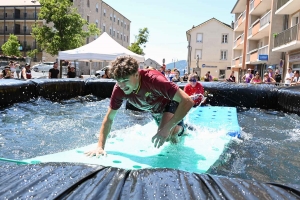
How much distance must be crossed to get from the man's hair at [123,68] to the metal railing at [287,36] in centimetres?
1738

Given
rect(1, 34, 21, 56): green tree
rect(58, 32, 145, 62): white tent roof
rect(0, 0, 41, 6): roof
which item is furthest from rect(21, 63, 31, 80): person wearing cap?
rect(0, 0, 41, 6): roof

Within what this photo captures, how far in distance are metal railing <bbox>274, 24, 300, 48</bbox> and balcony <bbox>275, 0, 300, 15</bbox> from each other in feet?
4.88

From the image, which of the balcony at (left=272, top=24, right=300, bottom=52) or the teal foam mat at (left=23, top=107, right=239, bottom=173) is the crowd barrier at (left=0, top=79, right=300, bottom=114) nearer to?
the teal foam mat at (left=23, top=107, right=239, bottom=173)

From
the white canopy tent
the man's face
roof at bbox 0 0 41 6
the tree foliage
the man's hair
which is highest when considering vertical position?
roof at bbox 0 0 41 6

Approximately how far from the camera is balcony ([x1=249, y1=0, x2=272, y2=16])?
25591 millimetres

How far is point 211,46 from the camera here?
50219 millimetres

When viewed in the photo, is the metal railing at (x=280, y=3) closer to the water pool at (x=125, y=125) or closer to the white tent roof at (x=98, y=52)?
the white tent roof at (x=98, y=52)

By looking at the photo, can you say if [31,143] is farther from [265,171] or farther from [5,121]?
[265,171]

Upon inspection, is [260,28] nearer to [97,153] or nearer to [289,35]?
[289,35]

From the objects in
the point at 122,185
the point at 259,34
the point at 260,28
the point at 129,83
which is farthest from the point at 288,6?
the point at 122,185

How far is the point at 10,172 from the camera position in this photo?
174 centimetres

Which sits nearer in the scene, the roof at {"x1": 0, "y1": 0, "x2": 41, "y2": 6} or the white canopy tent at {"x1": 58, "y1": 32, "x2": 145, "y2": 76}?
the white canopy tent at {"x1": 58, "y1": 32, "x2": 145, "y2": 76}

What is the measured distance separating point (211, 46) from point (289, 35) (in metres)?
31.6

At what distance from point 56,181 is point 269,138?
4794 mm
